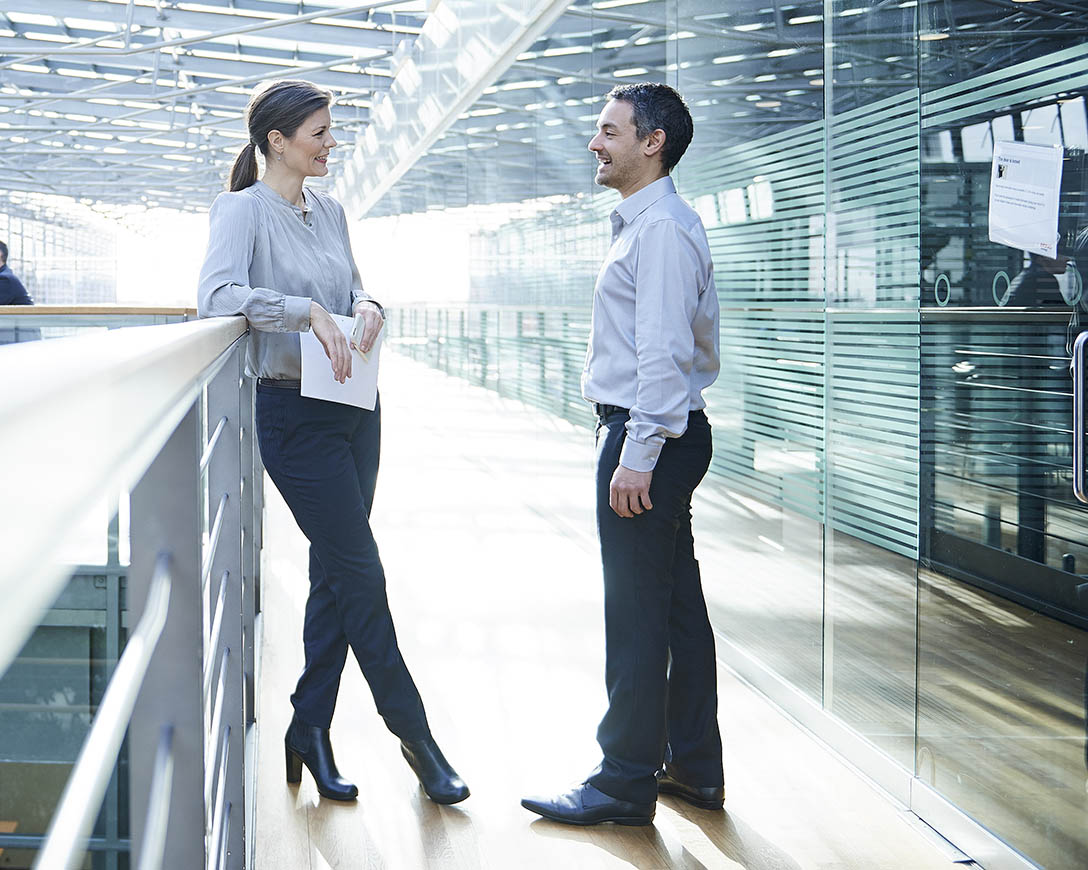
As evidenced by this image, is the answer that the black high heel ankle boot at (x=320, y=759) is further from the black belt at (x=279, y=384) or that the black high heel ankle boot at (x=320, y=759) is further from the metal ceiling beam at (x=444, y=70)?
the metal ceiling beam at (x=444, y=70)

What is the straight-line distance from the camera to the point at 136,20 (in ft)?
43.2

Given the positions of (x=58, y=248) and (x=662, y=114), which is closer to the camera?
(x=662, y=114)

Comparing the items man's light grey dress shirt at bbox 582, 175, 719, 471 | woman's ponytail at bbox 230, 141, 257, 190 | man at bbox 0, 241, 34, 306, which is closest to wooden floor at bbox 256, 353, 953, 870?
man's light grey dress shirt at bbox 582, 175, 719, 471

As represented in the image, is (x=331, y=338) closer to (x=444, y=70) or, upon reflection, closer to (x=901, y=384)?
(x=901, y=384)

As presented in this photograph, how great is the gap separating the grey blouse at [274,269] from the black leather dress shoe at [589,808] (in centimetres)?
106

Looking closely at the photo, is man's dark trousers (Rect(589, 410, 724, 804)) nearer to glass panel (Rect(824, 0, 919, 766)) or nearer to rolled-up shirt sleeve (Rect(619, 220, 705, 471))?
rolled-up shirt sleeve (Rect(619, 220, 705, 471))

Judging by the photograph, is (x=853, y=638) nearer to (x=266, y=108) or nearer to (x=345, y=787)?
(x=345, y=787)

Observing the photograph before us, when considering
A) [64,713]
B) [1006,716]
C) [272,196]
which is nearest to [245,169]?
[272,196]

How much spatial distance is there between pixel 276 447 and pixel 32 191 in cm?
3368

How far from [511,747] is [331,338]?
128cm

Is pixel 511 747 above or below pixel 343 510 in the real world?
below

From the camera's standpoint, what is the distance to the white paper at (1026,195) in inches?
79.4

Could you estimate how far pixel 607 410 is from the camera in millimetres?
2516

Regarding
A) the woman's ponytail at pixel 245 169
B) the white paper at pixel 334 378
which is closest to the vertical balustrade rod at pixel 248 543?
the white paper at pixel 334 378
